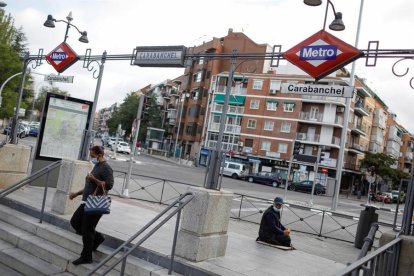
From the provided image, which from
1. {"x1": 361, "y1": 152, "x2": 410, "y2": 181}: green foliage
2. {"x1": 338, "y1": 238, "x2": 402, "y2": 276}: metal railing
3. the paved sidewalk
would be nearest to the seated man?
the paved sidewalk

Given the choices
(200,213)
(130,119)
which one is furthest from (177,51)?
(130,119)

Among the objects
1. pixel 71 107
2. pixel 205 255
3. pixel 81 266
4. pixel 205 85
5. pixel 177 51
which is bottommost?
pixel 81 266

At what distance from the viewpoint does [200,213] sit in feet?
19.8

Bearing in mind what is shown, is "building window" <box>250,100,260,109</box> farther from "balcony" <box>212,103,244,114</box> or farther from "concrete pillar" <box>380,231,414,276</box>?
"concrete pillar" <box>380,231,414,276</box>

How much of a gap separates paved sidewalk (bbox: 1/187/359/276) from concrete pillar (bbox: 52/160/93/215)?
0.95ft

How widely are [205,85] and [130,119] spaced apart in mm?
21324

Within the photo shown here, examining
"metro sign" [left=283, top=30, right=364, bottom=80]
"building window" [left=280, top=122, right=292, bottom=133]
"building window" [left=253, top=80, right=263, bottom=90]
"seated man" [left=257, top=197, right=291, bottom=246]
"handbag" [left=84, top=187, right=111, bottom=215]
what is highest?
"building window" [left=253, top=80, right=263, bottom=90]

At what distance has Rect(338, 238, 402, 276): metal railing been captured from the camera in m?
3.62

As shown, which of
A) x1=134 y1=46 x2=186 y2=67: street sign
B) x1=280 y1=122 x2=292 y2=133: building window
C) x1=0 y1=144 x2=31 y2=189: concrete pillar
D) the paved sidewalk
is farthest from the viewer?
x1=280 y1=122 x2=292 y2=133: building window

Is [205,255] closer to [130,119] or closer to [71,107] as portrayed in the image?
[71,107]

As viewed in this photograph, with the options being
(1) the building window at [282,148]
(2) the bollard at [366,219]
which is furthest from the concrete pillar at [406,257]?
(1) the building window at [282,148]

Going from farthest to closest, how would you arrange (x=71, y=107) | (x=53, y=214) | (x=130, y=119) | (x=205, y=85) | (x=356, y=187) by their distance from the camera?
(x=130, y=119), (x=205, y=85), (x=356, y=187), (x=71, y=107), (x=53, y=214)

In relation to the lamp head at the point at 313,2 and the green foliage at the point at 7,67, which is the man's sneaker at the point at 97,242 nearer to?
the lamp head at the point at 313,2

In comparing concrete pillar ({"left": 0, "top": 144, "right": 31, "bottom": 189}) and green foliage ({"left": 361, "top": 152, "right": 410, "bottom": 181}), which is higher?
green foliage ({"left": 361, "top": 152, "right": 410, "bottom": 181})
